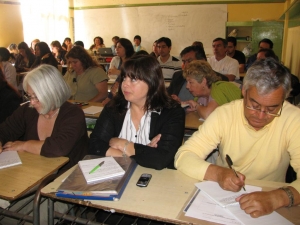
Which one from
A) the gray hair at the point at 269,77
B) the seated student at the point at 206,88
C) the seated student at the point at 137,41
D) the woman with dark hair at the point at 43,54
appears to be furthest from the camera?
the seated student at the point at 137,41

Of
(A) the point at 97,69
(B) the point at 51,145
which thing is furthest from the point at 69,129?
(A) the point at 97,69

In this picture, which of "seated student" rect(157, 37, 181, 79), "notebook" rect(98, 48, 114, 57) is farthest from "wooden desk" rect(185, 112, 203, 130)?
"notebook" rect(98, 48, 114, 57)

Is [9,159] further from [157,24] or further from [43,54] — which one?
[157,24]

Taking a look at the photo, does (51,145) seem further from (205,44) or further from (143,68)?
(205,44)

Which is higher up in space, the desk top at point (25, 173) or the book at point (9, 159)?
the book at point (9, 159)

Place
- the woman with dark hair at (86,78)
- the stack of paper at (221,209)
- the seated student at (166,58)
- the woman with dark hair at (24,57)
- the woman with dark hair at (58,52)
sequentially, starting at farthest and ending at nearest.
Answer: the woman with dark hair at (58,52) < the woman with dark hair at (24,57) < the seated student at (166,58) < the woman with dark hair at (86,78) < the stack of paper at (221,209)

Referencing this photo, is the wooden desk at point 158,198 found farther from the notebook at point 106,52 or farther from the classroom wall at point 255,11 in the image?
the classroom wall at point 255,11

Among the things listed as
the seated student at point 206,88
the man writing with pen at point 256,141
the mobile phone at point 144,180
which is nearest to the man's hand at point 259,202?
the man writing with pen at point 256,141

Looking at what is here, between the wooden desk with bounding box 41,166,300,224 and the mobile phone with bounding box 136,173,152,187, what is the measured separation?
2 centimetres

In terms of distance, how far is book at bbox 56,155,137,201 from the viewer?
4.22ft

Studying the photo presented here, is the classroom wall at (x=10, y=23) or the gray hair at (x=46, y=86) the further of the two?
the classroom wall at (x=10, y=23)

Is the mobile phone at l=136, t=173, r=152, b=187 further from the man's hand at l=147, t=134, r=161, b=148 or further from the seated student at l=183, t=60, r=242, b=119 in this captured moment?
the seated student at l=183, t=60, r=242, b=119

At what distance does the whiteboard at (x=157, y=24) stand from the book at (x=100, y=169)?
7.81 meters

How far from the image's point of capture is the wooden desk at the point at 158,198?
3.93 feet
